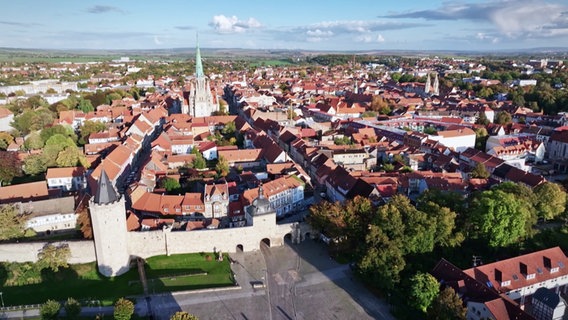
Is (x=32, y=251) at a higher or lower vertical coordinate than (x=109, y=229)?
lower

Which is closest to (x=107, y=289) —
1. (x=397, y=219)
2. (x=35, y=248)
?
(x=35, y=248)

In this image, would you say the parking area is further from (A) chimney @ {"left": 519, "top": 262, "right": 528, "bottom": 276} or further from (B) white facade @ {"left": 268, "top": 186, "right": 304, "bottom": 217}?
(A) chimney @ {"left": 519, "top": 262, "right": 528, "bottom": 276}

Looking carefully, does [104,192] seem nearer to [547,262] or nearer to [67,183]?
[67,183]

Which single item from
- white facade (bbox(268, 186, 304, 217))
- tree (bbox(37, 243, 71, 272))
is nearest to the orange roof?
tree (bbox(37, 243, 71, 272))

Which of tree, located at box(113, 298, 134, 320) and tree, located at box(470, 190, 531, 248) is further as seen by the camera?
tree, located at box(470, 190, 531, 248)

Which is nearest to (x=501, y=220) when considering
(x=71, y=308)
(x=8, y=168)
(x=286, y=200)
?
(x=286, y=200)

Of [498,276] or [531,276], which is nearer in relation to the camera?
[498,276]

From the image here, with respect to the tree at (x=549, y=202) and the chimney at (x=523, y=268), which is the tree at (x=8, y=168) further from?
the tree at (x=549, y=202)

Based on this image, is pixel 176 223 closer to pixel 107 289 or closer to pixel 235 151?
pixel 107 289
